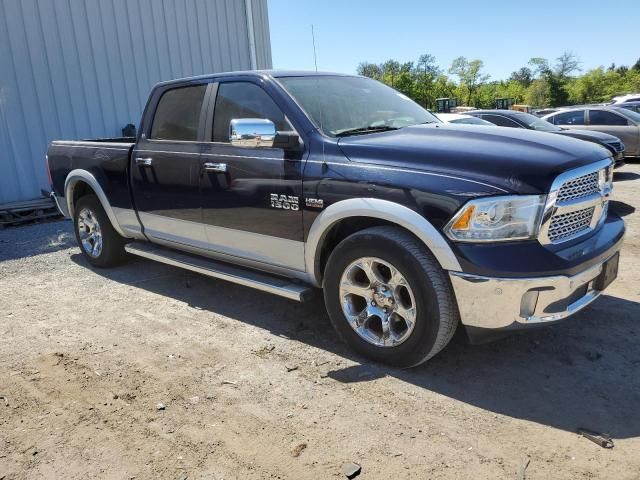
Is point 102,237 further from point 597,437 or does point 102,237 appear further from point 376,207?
point 597,437

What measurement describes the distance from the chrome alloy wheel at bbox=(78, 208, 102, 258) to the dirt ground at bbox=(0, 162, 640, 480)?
1.23m

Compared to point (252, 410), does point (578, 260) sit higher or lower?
higher

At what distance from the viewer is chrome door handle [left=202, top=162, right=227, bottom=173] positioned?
4133 millimetres

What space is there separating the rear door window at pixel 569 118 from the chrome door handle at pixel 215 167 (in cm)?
1189

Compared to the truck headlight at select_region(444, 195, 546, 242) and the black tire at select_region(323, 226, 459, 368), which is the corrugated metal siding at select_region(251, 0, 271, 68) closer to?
the black tire at select_region(323, 226, 459, 368)

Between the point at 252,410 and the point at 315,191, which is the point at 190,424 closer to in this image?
the point at 252,410

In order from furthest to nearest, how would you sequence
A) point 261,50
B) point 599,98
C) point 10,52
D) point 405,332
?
point 599,98, point 261,50, point 10,52, point 405,332

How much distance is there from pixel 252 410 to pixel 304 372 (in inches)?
20.0

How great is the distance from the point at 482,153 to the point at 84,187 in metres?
4.53

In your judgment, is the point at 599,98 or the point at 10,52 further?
the point at 599,98

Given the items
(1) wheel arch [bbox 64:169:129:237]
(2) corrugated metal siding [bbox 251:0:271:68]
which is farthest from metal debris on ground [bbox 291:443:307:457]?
(2) corrugated metal siding [bbox 251:0:271:68]

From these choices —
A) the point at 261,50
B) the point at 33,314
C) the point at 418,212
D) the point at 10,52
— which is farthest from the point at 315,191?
the point at 261,50

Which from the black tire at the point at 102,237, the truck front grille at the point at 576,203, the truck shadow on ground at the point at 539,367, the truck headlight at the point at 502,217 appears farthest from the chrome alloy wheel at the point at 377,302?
the black tire at the point at 102,237

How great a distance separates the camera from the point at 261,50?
1283 centimetres
